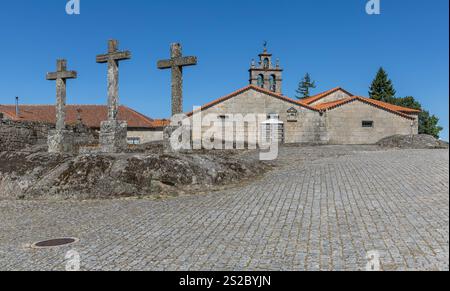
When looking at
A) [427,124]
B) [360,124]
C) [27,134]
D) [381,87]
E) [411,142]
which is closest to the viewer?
[27,134]

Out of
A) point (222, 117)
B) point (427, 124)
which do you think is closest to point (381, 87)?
point (427, 124)

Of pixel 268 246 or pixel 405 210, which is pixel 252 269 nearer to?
pixel 268 246

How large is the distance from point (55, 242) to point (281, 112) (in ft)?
88.8

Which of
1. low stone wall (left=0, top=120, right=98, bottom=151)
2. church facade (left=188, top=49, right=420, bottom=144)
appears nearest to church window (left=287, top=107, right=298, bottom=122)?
church facade (left=188, top=49, right=420, bottom=144)

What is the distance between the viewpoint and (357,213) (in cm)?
727

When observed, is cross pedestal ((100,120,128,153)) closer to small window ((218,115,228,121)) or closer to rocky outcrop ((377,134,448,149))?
rocky outcrop ((377,134,448,149))

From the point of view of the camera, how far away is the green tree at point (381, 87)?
64125 mm

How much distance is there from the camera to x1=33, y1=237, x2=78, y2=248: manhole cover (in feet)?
21.3

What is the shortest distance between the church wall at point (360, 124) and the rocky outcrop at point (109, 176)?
70.4 feet

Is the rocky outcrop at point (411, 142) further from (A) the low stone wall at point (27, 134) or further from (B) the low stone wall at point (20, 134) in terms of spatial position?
(B) the low stone wall at point (20, 134)

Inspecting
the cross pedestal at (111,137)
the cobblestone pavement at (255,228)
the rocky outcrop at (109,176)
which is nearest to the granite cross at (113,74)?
the cross pedestal at (111,137)

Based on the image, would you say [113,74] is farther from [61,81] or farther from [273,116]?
[273,116]

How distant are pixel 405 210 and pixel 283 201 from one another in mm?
2839

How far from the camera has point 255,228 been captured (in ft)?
22.2
